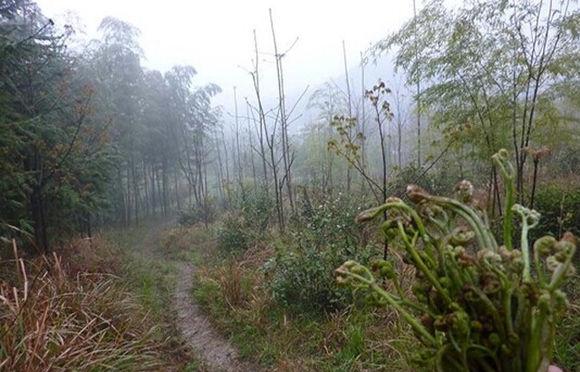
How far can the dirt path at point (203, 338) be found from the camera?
3.27 metres

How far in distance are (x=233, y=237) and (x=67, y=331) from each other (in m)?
4.85

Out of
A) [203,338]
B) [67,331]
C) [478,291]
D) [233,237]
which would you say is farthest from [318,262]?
[233,237]

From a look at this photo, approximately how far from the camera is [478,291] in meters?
0.57

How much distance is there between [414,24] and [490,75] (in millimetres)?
1263

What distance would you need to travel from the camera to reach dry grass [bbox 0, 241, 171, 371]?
1.85 metres

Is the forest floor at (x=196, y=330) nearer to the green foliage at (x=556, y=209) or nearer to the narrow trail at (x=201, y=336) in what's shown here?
the narrow trail at (x=201, y=336)

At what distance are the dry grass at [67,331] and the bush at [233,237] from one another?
121 inches

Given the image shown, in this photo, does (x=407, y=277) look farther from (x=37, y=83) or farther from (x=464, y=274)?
(x=37, y=83)

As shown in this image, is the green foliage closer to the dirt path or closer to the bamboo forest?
the bamboo forest

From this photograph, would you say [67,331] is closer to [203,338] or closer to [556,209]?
[203,338]

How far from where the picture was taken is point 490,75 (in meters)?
4.25

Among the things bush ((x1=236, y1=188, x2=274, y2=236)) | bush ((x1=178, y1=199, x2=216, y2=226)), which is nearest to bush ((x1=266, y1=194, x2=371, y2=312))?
bush ((x1=236, y1=188, x2=274, y2=236))

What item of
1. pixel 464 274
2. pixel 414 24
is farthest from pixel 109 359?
pixel 414 24

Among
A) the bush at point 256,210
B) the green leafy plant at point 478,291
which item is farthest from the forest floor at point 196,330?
the green leafy plant at point 478,291
